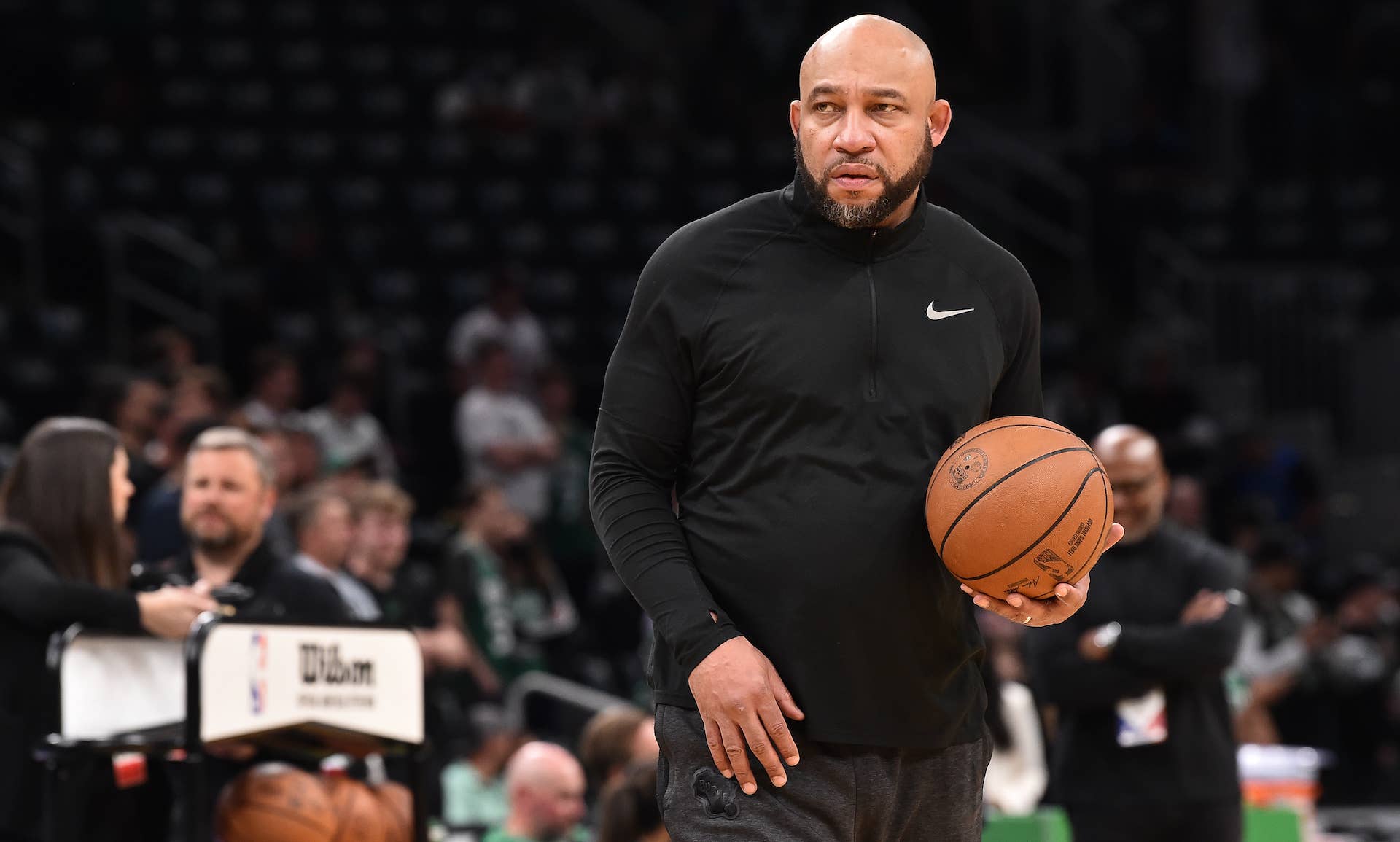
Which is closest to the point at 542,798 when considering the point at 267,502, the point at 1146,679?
the point at 267,502

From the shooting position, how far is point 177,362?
9734mm

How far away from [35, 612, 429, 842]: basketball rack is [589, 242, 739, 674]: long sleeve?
1.87 metres

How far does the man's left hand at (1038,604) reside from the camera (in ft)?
9.84

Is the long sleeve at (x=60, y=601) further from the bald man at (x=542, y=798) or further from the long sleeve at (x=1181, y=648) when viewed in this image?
the long sleeve at (x=1181, y=648)

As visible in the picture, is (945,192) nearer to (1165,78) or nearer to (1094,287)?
(1094,287)

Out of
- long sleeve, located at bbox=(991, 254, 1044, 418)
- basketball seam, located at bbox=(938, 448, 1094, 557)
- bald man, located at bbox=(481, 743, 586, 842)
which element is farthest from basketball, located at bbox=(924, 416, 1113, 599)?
bald man, located at bbox=(481, 743, 586, 842)

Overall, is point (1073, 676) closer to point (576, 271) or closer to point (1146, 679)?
point (1146, 679)

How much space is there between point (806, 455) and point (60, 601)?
2587mm

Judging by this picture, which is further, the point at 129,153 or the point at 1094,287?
the point at 1094,287

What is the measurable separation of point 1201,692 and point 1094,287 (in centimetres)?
1056

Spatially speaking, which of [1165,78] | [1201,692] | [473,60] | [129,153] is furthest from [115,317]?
[1165,78]

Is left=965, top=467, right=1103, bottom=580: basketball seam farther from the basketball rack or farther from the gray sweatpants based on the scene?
the basketball rack

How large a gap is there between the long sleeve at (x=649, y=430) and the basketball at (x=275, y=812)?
2.00 meters

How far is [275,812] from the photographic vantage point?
468 cm
